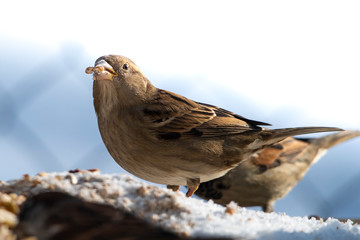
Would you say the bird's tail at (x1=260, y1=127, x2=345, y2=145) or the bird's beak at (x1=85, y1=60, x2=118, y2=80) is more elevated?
the bird's beak at (x1=85, y1=60, x2=118, y2=80)

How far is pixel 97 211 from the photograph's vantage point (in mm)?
1509

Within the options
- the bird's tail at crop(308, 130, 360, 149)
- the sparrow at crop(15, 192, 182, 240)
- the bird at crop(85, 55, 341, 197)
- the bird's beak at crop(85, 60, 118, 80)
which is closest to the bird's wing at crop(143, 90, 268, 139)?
the bird at crop(85, 55, 341, 197)

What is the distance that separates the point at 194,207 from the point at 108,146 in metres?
0.94

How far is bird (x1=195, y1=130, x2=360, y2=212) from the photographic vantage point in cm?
388

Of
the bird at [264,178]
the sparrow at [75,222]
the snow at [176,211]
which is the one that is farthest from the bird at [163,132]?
the sparrow at [75,222]

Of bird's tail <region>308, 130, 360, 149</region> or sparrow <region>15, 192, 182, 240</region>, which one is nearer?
sparrow <region>15, 192, 182, 240</region>

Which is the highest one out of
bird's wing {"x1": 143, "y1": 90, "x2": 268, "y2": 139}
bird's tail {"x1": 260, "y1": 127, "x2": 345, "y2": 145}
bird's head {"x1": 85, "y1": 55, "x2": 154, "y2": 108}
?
bird's head {"x1": 85, "y1": 55, "x2": 154, "y2": 108}

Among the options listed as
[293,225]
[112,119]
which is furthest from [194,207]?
[112,119]

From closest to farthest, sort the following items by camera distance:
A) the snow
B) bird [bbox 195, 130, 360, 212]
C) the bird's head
Answer: the snow, the bird's head, bird [bbox 195, 130, 360, 212]

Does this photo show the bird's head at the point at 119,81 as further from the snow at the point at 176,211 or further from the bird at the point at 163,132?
the snow at the point at 176,211

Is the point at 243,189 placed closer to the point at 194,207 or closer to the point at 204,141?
the point at 204,141

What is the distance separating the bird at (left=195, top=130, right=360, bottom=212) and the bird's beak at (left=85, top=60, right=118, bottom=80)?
61.4 inches

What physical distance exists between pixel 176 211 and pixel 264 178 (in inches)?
84.0

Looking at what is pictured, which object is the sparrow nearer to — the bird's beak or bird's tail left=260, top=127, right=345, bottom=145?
the bird's beak
